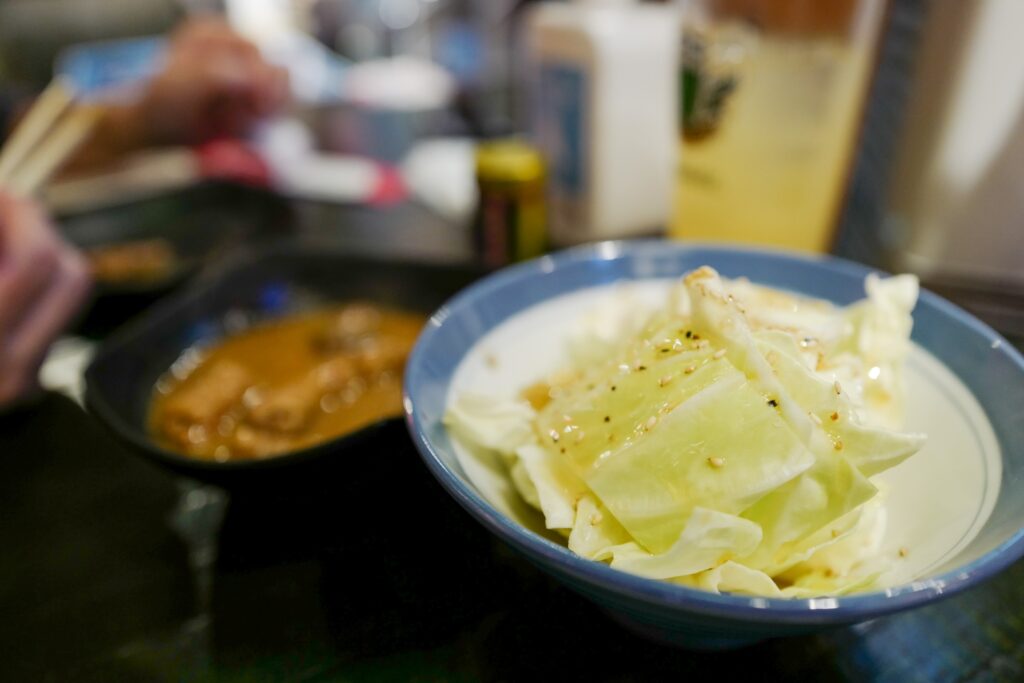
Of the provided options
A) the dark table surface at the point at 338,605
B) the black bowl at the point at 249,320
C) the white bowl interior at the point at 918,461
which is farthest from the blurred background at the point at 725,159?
the dark table surface at the point at 338,605

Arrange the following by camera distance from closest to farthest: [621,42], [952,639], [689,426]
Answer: [689,426] → [952,639] → [621,42]

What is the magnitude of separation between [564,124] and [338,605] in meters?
1.29

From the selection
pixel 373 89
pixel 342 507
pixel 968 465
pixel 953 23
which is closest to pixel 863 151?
pixel 953 23

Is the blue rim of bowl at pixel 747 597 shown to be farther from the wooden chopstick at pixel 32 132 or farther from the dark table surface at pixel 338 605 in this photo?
the wooden chopstick at pixel 32 132

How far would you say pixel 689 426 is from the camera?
688mm

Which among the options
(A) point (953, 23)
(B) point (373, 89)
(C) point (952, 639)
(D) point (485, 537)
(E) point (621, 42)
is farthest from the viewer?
(B) point (373, 89)

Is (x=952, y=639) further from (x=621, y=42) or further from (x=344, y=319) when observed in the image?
(x=621, y=42)

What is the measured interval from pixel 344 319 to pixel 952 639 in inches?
45.7

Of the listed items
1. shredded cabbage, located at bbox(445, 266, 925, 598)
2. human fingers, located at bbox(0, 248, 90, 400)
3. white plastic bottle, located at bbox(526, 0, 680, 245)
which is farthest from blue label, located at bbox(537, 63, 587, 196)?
human fingers, located at bbox(0, 248, 90, 400)

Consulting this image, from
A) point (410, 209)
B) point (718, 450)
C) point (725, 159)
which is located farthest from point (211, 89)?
point (718, 450)

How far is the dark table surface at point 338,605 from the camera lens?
0.80 m

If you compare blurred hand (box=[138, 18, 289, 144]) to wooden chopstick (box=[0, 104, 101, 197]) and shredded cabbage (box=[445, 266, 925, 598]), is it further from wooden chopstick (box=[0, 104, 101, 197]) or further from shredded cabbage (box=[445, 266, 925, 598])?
shredded cabbage (box=[445, 266, 925, 598])

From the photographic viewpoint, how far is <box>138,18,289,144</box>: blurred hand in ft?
8.06

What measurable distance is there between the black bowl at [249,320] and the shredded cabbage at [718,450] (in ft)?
0.74
